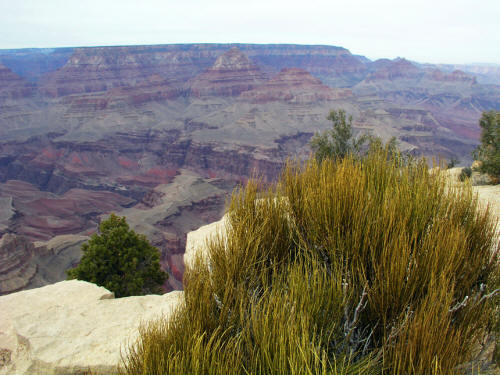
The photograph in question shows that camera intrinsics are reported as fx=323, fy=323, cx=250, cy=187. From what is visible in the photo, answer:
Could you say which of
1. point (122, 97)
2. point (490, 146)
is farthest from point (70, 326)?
point (122, 97)

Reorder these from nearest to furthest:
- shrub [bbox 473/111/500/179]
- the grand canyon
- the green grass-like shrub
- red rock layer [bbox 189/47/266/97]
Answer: the green grass-like shrub < shrub [bbox 473/111/500/179] < the grand canyon < red rock layer [bbox 189/47/266/97]

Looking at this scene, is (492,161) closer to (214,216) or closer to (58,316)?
(58,316)

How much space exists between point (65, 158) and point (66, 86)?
310ft

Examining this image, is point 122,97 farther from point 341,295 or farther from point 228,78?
point 341,295

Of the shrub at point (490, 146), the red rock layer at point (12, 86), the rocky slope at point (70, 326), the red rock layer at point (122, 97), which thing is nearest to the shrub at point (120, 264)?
the rocky slope at point (70, 326)

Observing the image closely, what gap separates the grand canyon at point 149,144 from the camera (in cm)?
6612

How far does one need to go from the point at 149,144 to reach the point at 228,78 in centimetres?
7683

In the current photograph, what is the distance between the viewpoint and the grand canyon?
66.1 metres

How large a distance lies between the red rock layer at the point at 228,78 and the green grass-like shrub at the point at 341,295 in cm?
19345

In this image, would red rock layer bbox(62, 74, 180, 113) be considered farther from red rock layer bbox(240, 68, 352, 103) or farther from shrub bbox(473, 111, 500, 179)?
shrub bbox(473, 111, 500, 179)

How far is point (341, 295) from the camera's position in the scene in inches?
154

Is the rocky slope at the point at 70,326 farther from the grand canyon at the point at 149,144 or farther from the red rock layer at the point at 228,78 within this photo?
the red rock layer at the point at 228,78

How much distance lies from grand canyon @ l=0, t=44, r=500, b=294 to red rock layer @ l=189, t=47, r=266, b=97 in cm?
73

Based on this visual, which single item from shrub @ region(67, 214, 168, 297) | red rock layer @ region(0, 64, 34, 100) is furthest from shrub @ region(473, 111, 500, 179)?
red rock layer @ region(0, 64, 34, 100)
